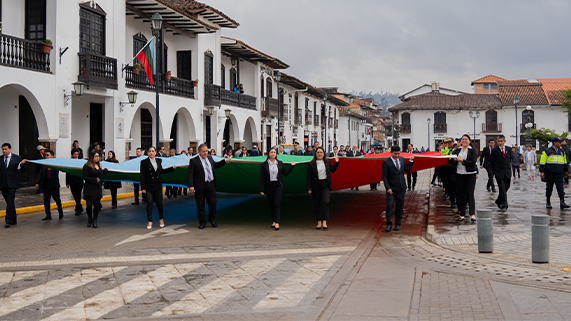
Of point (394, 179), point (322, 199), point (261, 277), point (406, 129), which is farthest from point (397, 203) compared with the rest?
point (406, 129)

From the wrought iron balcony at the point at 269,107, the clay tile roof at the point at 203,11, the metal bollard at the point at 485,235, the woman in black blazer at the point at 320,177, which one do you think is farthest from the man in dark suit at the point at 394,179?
the wrought iron balcony at the point at 269,107

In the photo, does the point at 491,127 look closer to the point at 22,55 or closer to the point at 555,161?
the point at 555,161

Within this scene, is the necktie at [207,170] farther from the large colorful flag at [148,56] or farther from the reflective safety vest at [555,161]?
the large colorful flag at [148,56]

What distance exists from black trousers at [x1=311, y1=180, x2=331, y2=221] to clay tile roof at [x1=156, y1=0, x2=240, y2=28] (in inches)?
733

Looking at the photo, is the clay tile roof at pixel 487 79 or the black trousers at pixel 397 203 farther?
the clay tile roof at pixel 487 79

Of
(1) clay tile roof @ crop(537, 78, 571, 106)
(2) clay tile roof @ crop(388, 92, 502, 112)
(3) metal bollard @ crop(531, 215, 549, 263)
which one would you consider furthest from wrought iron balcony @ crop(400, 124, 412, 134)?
(3) metal bollard @ crop(531, 215, 549, 263)

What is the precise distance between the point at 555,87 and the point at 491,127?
34.3 feet

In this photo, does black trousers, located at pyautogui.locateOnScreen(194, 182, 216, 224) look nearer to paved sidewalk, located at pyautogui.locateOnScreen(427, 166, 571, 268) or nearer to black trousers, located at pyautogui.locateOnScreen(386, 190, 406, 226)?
black trousers, located at pyautogui.locateOnScreen(386, 190, 406, 226)

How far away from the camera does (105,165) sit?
1323 centimetres

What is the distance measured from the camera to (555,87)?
7081 cm

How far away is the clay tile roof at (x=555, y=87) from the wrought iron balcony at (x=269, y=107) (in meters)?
39.0

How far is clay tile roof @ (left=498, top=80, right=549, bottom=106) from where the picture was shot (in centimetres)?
6700

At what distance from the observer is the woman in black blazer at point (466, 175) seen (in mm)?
11797

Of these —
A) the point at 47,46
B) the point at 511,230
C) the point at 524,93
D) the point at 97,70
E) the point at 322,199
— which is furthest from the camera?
the point at 524,93
